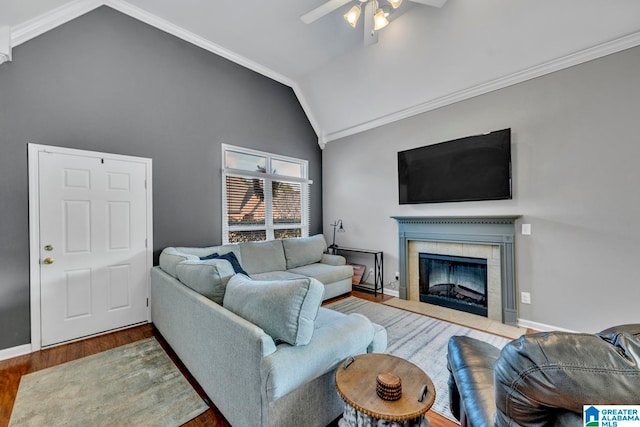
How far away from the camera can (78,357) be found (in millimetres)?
2426

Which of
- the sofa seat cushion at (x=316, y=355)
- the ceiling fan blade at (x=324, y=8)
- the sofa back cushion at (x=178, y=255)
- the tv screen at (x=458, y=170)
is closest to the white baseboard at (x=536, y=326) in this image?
the tv screen at (x=458, y=170)

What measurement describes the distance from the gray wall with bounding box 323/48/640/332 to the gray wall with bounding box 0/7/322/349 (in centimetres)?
340

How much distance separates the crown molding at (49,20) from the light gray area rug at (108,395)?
3136 mm

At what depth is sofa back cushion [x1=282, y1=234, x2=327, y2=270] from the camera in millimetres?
4238

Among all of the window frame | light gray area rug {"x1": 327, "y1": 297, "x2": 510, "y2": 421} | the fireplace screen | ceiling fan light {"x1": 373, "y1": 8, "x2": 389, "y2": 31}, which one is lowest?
light gray area rug {"x1": 327, "y1": 297, "x2": 510, "y2": 421}

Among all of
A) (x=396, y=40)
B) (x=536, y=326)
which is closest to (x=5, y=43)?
(x=396, y=40)

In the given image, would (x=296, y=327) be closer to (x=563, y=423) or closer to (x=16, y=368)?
(x=563, y=423)

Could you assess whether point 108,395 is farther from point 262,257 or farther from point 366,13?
point 366,13

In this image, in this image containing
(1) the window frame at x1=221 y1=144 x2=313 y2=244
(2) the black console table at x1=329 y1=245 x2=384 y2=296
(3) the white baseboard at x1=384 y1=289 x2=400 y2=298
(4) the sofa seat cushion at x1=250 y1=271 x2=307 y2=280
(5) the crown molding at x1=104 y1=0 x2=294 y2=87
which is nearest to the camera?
(5) the crown molding at x1=104 y1=0 x2=294 y2=87

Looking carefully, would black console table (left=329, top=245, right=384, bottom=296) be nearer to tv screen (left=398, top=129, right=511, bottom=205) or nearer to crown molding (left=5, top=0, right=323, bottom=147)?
tv screen (left=398, top=129, right=511, bottom=205)

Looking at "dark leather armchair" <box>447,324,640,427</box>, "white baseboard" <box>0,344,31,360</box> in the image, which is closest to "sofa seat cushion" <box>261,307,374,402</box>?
"dark leather armchair" <box>447,324,640,427</box>

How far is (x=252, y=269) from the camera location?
3738 mm

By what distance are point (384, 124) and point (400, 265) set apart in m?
2.36

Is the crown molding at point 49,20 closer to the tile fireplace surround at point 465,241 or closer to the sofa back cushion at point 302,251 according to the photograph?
the sofa back cushion at point 302,251
